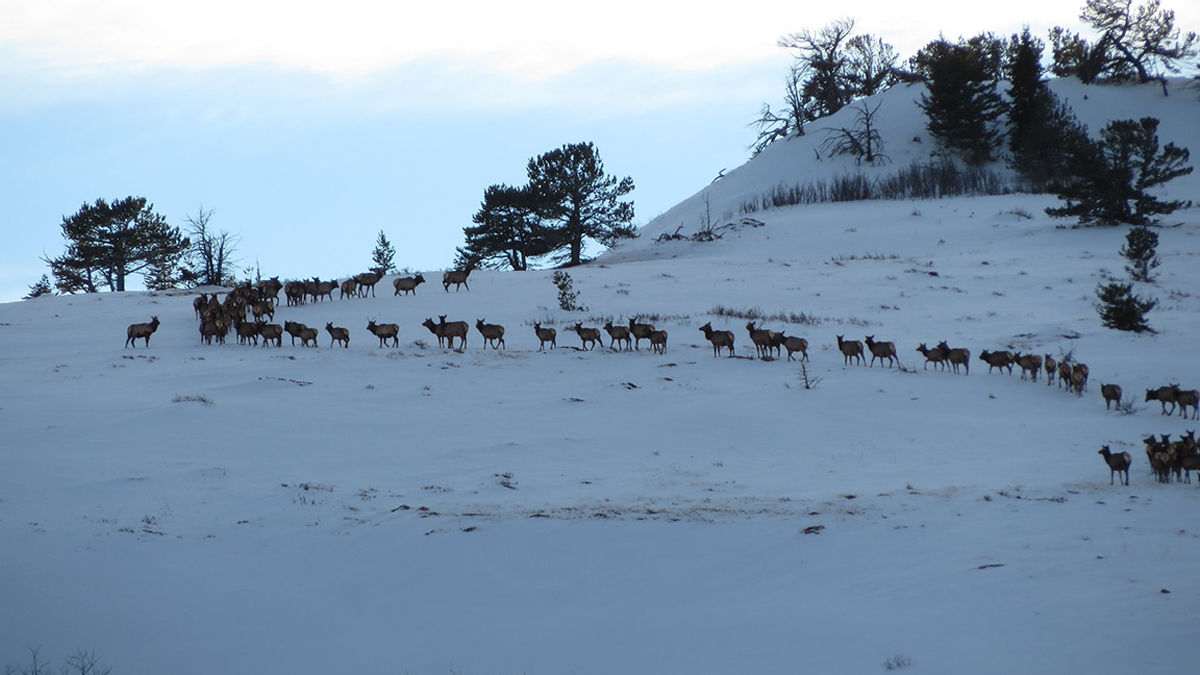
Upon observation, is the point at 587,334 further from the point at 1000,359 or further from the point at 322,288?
the point at 322,288

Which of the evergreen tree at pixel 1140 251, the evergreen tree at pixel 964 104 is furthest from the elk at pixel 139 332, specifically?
the evergreen tree at pixel 964 104

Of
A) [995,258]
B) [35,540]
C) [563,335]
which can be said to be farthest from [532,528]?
[995,258]

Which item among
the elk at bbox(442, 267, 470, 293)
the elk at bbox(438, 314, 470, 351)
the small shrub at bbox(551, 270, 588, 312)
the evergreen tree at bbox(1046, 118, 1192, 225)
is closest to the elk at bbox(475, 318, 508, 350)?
the elk at bbox(438, 314, 470, 351)

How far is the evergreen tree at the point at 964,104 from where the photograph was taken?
6856 cm

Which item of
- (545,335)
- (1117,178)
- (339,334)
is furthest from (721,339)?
(1117,178)

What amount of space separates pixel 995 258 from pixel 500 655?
37.3 m

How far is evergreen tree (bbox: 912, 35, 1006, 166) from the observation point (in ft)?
225

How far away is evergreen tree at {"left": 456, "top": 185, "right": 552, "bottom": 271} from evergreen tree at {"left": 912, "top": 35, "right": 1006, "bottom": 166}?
32.2 m

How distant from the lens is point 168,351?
24.7 m

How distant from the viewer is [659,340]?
23.8 metres

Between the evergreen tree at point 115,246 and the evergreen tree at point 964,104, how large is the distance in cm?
5160

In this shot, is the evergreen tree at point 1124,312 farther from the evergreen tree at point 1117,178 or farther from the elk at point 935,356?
the evergreen tree at point 1117,178

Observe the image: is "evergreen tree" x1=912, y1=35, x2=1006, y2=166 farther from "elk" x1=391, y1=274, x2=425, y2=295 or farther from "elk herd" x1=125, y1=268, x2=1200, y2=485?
"elk herd" x1=125, y1=268, x2=1200, y2=485

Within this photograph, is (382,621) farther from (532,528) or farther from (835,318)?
(835,318)
